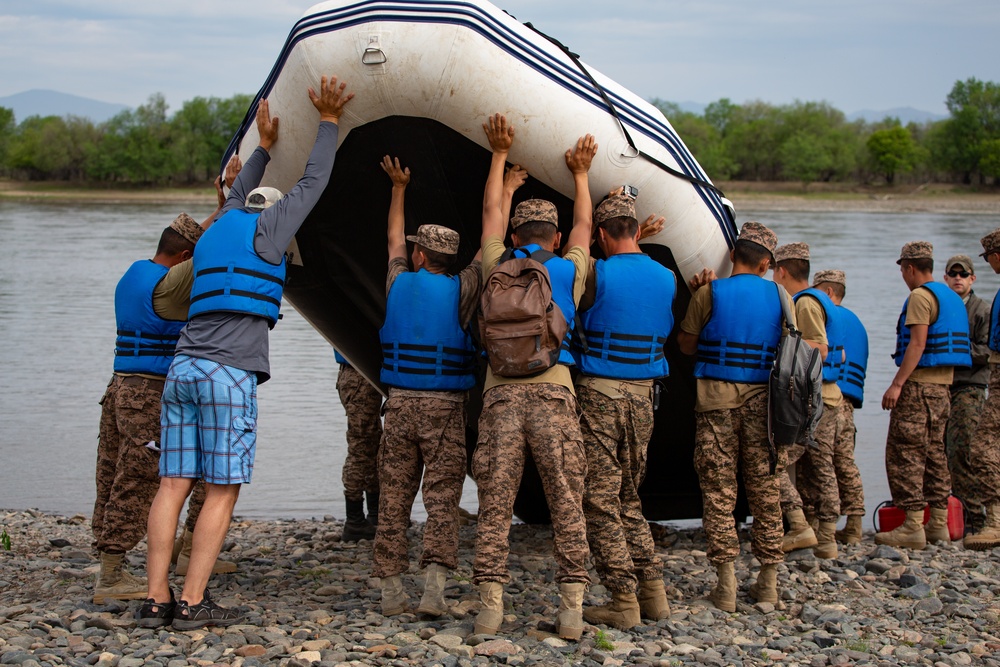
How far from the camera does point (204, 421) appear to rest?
412 cm

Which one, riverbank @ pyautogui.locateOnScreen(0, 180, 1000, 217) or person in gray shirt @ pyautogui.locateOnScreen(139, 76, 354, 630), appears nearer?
person in gray shirt @ pyautogui.locateOnScreen(139, 76, 354, 630)

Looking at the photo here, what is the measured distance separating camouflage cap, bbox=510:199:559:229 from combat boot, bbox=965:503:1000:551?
3627 millimetres

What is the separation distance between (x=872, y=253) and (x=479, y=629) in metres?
27.7

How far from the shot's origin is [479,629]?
416 cm

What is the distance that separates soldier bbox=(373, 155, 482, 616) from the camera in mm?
4379

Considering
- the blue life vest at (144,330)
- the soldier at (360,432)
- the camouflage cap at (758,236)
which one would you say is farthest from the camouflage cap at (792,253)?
the blue life vest at (144,330)

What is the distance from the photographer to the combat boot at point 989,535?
6.33 m

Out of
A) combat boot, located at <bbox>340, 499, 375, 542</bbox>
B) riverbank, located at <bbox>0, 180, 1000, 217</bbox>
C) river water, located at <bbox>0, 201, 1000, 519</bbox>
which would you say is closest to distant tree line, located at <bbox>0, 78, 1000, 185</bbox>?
riverbank, located at <bbox>0, 180, 1000, 217</bbox>

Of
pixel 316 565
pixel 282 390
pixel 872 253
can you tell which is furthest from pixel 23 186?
pixel 316 565

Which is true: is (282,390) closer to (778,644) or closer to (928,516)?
(928,516)

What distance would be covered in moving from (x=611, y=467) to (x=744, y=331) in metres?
0.90

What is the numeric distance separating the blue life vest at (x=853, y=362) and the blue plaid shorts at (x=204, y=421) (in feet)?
12.0

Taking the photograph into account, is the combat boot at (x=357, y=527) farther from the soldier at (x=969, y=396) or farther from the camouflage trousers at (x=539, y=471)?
the soldier at (x=969, y=396)

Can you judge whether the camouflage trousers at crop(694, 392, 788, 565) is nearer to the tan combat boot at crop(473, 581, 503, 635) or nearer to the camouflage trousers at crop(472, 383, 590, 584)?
the camouflage trousers at crop(472, 383, 590, 584)
